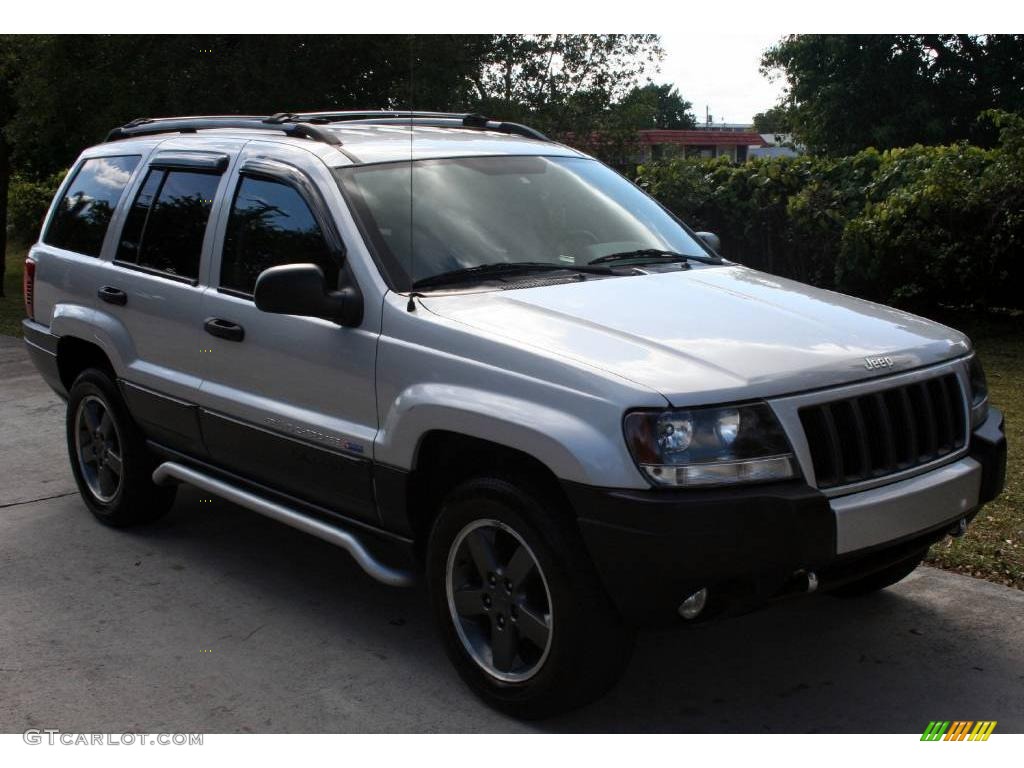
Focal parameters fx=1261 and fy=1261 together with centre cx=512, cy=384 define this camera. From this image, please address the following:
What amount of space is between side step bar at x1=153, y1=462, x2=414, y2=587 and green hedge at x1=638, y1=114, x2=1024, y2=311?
7.69m

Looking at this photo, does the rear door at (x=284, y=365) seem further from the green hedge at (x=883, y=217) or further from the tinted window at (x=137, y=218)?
the green hedge at (x=883, y=217)

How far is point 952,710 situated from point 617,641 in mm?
1191

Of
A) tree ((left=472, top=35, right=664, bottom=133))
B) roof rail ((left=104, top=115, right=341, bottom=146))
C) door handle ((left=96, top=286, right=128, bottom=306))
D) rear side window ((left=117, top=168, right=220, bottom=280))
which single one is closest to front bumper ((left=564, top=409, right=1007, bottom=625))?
roof rail ((left=104, top=115, right=341, bottom=146))

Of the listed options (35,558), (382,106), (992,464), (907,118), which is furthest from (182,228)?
(907,118)

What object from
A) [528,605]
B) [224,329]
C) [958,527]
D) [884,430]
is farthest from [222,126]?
[958,527]

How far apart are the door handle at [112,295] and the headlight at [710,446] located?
3.18m

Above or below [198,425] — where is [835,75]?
above

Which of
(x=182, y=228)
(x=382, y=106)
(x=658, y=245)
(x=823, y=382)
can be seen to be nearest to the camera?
(x=823, y=382)

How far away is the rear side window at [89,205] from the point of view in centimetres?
630

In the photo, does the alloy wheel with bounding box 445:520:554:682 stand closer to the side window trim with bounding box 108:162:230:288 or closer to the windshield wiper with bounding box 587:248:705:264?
the windshield wiper with bounding box 587:248:705:264

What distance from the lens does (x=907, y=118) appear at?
37.4 m

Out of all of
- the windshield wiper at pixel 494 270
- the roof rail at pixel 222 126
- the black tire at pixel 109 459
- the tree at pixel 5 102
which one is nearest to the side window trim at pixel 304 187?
the roof rail at pixel 222 126

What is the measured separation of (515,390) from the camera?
3.93 metres

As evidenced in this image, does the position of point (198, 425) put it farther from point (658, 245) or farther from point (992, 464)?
point (992, 464)
